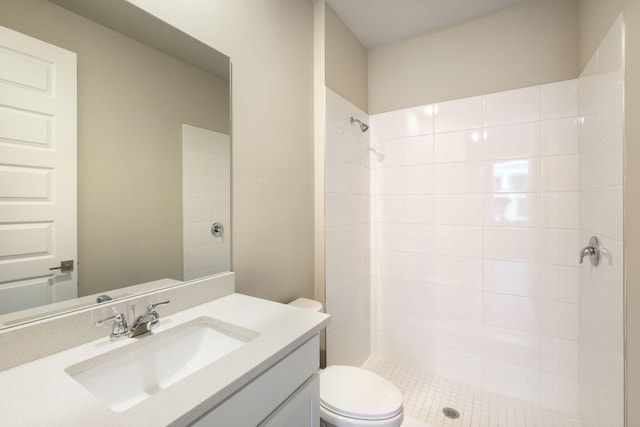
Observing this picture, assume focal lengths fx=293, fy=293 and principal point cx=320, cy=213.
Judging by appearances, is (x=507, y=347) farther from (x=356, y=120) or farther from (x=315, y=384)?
(x=356, y=120)

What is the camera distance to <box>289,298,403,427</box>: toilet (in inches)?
47.1

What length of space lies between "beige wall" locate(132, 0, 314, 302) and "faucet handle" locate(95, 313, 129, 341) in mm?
490

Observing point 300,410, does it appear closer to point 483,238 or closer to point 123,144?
point 123,144

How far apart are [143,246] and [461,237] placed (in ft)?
6.19

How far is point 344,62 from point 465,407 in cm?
239

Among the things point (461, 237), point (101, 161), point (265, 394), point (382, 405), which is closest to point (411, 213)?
point (461, 237)

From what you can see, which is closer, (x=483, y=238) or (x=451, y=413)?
(x=451, y=413)

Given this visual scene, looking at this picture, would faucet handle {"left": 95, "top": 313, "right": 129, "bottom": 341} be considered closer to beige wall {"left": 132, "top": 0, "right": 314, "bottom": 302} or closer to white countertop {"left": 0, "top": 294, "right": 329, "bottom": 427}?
white countertop {"left": 0, "top": 294, "right": 329, "bottom": 427}

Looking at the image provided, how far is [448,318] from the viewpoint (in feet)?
6.85

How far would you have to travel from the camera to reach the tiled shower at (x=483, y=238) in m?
1.59

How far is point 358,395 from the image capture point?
1.31 metres

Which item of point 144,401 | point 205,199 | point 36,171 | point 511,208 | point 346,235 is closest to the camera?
point 144,401

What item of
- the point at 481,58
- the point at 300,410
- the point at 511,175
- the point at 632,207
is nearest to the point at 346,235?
the point at 511,175

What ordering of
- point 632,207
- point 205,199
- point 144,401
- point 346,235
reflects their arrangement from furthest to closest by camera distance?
point 346,235, point 205,199, point 632,207, point 144,401
